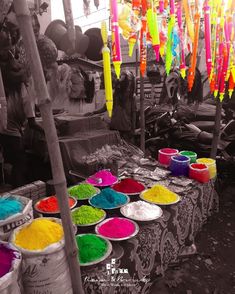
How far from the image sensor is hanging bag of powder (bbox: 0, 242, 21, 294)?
42.1 inches

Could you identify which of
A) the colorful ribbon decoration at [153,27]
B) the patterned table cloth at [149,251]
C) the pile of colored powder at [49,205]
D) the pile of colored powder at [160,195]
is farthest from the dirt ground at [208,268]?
the colorful ribbon decoration at [153,27]

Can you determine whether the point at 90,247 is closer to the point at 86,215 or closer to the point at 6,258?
the point at 86,215

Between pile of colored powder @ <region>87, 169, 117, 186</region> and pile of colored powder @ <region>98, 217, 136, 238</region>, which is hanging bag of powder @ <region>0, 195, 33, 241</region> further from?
pile of colored powder @ <region>87, 169, 117, 186</region>

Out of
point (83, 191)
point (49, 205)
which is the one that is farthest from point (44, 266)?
point (83, 191)

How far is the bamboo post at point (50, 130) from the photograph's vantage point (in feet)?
3.34

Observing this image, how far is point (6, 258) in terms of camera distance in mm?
1193

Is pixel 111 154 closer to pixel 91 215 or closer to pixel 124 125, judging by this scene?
pixel 124 125

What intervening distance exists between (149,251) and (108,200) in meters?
0.62

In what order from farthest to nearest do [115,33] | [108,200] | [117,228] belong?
[108,200], [117,228], [115,33]

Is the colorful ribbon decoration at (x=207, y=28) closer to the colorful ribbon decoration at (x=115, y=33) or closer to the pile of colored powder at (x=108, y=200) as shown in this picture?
the colorful ribbon decoration at (x=115, y=33)

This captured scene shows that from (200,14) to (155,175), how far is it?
77.3 inches

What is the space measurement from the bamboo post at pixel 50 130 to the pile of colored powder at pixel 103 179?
1.61 m

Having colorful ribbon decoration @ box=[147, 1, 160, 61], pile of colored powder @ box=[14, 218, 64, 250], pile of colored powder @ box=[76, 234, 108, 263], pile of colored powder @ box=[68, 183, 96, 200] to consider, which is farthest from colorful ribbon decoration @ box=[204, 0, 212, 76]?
pile of colored powder @ box=[14, 218, 64, 250]

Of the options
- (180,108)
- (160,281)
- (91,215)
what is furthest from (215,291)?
(180,108)
